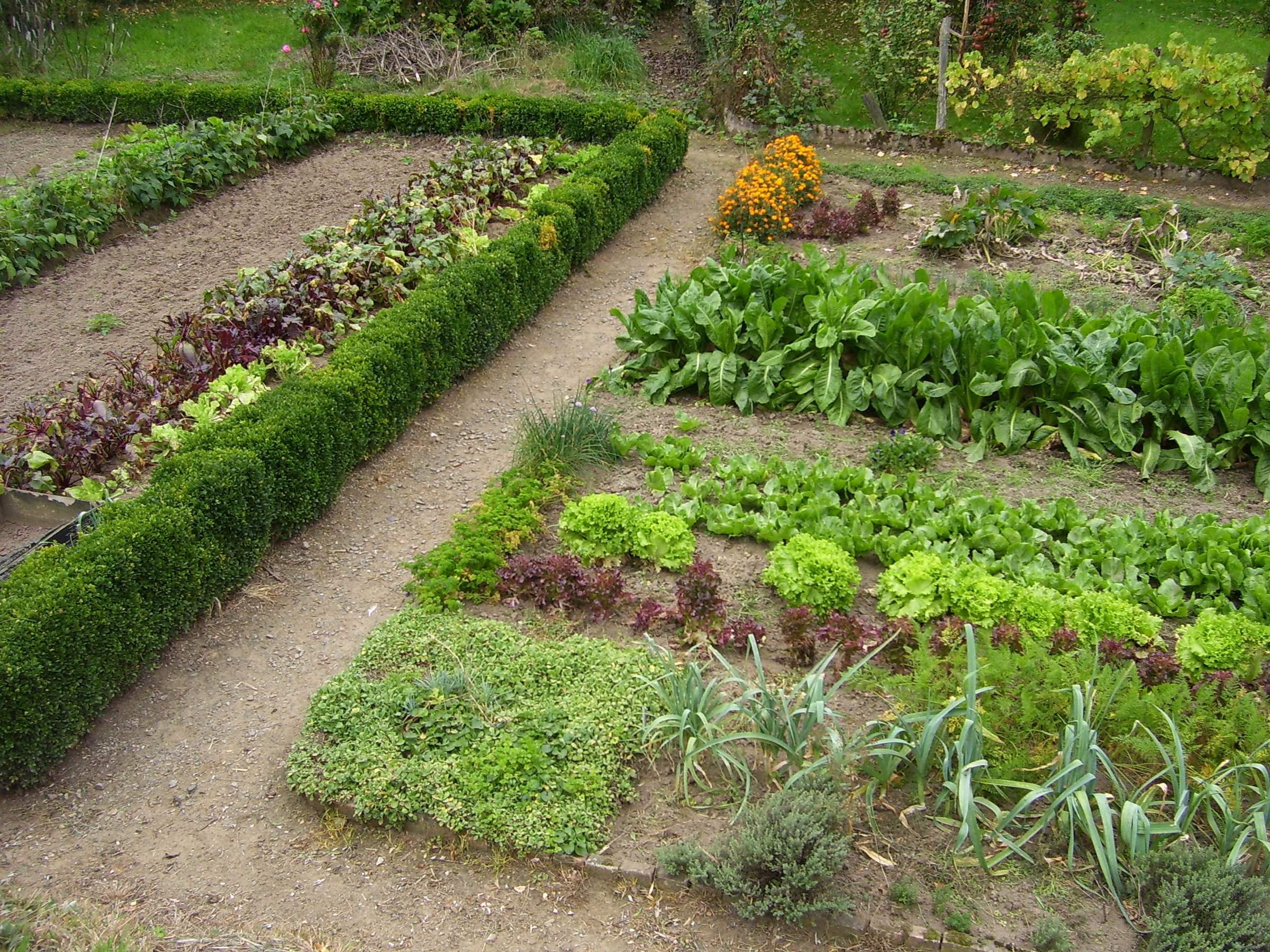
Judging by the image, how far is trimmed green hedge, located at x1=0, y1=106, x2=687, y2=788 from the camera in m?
4.55

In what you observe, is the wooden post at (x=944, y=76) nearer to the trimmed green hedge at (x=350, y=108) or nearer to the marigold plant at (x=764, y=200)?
the marigold plant at (x=764, y=200)

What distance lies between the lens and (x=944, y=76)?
1258 centimetres

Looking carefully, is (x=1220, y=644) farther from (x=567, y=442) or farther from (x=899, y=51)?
(x=899, y=51)

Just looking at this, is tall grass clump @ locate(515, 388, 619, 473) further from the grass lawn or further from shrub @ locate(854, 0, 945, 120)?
the grass lawn

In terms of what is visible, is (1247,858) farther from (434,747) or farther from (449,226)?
(449,226)

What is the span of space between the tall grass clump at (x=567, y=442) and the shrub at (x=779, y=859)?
2.97m

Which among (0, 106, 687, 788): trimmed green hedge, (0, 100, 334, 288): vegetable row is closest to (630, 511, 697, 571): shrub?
(0, 106, 687, 788): trimmed green hedge

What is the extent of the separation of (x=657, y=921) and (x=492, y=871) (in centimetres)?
73

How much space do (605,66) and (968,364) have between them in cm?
965

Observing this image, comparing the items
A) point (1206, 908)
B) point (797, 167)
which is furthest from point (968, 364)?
point (797, 167)

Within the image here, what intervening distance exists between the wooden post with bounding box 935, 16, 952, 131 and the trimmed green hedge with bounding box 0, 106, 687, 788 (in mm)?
6261

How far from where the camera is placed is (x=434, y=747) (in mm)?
4570

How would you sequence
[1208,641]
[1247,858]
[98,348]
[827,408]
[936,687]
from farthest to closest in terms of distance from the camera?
[98,348], [827,408], [1208,641], [936,687], [1247,858]

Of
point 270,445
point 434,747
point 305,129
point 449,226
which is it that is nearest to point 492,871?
point 434,747
